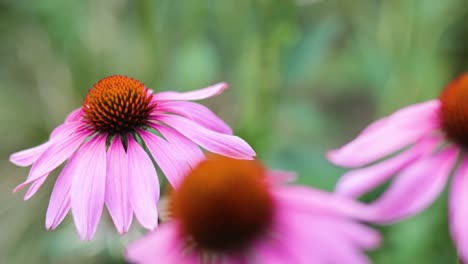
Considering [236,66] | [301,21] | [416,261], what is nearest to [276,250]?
[416,261]

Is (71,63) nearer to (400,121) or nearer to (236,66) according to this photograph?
(236,66)

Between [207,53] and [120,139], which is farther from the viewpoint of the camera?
[207,53]

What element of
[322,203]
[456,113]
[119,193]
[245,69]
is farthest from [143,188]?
[245,69]

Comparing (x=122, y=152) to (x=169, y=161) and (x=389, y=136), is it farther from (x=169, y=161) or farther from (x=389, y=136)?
(x=389, y=136)

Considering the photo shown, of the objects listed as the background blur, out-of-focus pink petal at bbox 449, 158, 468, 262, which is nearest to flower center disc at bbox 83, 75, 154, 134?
out-of-focus pink petal at bbox 449, 158, 468, 262

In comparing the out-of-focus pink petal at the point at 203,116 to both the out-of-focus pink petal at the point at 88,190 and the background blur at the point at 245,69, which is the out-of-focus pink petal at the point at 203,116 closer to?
the out-of-focus pink petal at the point at 88,190

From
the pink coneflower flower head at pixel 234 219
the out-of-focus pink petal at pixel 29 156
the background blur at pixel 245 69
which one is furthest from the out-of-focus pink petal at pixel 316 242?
the background blur at pixel 245 69

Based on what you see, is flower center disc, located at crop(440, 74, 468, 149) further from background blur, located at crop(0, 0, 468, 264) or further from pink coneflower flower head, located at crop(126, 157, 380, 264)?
background blur, located at crop(0, 0, 468, 264)

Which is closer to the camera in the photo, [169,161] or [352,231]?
[352,231]
